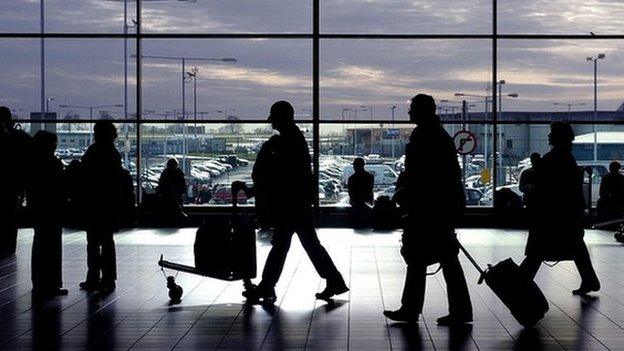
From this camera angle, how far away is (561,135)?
9516 mm

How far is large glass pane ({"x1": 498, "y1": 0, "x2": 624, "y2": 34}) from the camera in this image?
1942cm

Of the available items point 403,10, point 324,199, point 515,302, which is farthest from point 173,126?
point 515,302

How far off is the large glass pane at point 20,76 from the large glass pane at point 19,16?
0.64 ft

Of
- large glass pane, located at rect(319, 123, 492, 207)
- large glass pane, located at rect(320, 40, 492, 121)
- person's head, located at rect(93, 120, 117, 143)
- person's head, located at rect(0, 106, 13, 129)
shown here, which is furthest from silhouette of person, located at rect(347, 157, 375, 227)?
person's head, located at rect(93, 120, 117, 143)

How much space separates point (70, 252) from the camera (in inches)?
543

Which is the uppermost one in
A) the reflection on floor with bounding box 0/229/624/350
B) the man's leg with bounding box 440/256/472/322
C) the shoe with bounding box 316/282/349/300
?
the man's leg with bounding box 440/256/472/322

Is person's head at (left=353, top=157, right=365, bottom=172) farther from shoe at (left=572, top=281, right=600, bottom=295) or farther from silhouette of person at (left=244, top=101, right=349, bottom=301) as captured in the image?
silhouette of person at (left=244, top=101, right=349, bottom=301)

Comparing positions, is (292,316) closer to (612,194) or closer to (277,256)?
(277,256)

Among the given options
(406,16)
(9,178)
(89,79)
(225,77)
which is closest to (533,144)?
(406,16)

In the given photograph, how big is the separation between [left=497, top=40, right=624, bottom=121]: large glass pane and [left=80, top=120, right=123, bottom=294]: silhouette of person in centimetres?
1054

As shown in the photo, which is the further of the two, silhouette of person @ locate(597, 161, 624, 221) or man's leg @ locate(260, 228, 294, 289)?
silhouette of person @ locate(597, 161, 624, 221)

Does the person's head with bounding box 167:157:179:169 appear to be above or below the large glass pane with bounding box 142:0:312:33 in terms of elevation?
below

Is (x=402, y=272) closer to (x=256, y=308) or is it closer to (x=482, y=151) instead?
(x=256, y=308)

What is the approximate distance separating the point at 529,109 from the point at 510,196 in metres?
1.61
